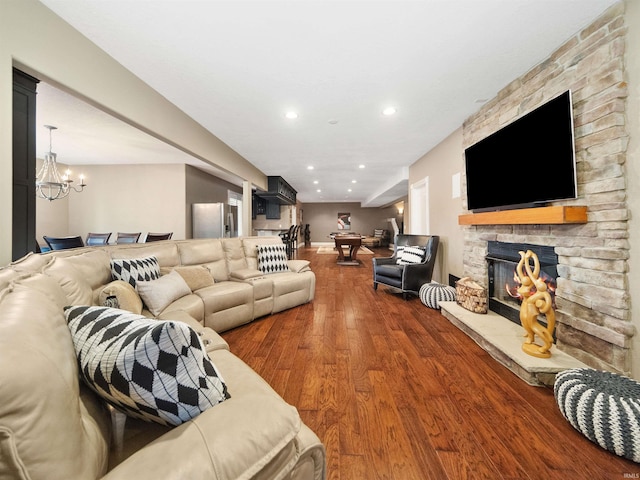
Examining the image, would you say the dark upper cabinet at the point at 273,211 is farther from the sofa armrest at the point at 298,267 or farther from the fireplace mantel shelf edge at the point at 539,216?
the fireplace mantel shelf edge at the point at 539,216

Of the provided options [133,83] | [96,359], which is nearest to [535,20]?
[96,359]

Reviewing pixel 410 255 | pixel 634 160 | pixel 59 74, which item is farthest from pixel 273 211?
pixel 634 160

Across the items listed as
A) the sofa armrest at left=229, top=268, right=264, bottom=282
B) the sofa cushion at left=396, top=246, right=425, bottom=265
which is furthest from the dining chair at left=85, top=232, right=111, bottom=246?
the sofa cushion at left=396, top=246, right=425, bottom=265

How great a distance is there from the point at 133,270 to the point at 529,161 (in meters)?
3.48

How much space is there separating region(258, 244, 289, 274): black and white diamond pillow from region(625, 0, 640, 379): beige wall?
130 inches

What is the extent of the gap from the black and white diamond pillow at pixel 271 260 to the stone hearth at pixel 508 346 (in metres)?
2.24

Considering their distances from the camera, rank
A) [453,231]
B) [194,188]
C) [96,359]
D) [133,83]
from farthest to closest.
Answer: [194,188] → [453,231] → [133,83] → [96,359]

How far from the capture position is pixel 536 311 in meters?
1.96

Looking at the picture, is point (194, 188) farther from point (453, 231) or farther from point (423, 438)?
point (423, 438)

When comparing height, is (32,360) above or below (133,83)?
below

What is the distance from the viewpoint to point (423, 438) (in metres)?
1.38

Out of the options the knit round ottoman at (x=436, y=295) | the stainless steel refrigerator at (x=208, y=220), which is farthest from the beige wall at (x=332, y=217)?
the knit round ottoman at (x=436, y=295)

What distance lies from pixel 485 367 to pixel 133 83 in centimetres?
388

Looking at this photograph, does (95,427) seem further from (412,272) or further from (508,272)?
(412,272)
